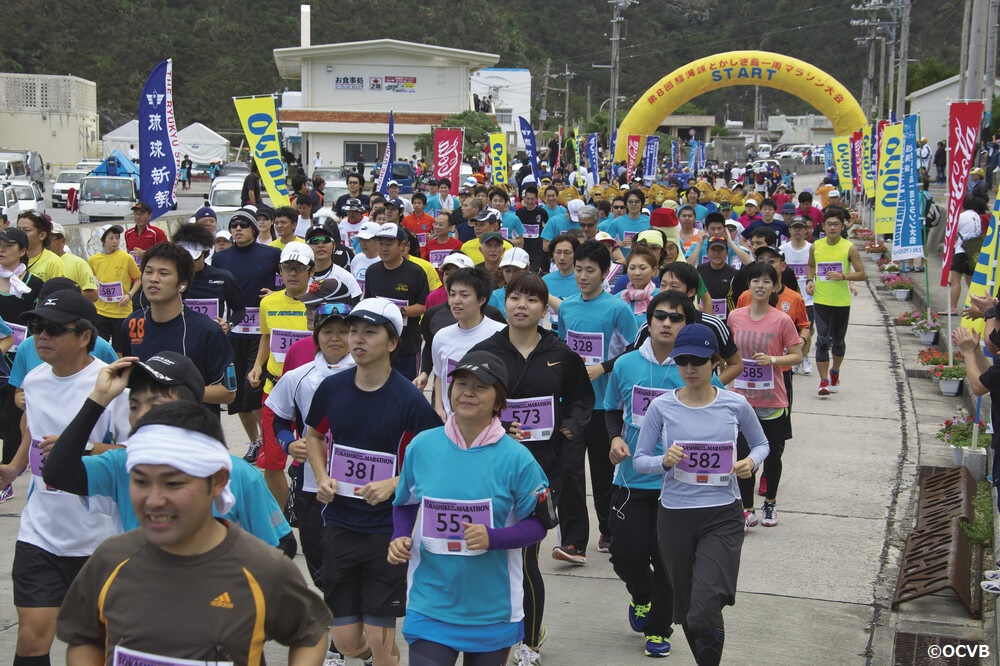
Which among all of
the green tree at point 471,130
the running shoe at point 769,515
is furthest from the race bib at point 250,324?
the green tree at point 471,130

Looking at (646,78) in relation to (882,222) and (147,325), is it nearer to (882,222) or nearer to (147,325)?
(882,222)

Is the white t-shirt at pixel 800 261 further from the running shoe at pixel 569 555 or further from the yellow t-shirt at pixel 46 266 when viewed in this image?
the yellow t-shirt at pixel 46 266

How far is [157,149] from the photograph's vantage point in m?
13.9

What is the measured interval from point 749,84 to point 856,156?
353 centimetres

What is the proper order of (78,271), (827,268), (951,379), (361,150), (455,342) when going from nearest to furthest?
(455,342) → (78,271) → (827,268) → (951,379) → (361,150)

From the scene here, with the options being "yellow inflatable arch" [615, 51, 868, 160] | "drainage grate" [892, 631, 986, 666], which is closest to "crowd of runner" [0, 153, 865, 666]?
"drainage grate" [892, 631, 986, 666]

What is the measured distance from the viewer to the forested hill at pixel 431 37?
8819 centimetres

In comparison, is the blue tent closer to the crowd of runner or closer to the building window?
the building window

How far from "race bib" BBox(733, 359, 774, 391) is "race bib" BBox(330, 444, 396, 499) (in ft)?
12.2

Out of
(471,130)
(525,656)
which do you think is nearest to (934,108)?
(471,130)

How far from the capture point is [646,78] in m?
122

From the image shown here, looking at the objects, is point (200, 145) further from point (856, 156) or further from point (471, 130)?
point (856, 156)

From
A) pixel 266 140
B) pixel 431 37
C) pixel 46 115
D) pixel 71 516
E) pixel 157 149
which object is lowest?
pixel 71 516

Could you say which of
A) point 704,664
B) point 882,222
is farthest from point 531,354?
point 882,222
